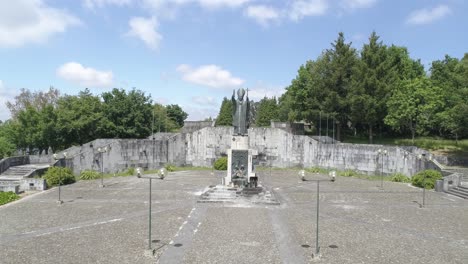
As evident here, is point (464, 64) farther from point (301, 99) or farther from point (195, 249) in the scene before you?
point (195, 249)

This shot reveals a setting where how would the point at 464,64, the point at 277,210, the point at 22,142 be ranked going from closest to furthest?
the point at 277,210, the point at 464,64, the point at 22,142

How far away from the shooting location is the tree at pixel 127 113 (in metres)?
51.7

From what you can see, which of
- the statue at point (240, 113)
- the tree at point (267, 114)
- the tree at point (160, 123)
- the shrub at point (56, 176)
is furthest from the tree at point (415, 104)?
the tree at point (267, 114)

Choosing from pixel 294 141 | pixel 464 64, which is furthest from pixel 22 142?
pixel 464 64

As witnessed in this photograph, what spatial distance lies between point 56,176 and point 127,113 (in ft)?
80.1

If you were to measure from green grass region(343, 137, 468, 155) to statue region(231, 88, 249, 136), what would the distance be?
27.1m

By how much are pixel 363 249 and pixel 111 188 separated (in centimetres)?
2004

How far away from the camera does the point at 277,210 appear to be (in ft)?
70.0

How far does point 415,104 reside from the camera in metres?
42.8

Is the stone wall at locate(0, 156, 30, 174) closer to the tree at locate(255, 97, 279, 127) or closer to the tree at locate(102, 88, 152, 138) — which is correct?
the tree at locate(102, 88, 152, 138)

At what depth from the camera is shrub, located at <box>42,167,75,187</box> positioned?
29094 millimetres

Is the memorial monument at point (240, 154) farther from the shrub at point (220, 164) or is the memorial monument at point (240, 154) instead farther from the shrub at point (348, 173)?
the shrub at point (348, 173)

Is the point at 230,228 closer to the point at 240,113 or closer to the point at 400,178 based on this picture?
the point at 240,113

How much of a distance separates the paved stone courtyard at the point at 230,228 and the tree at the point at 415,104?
17472mm
